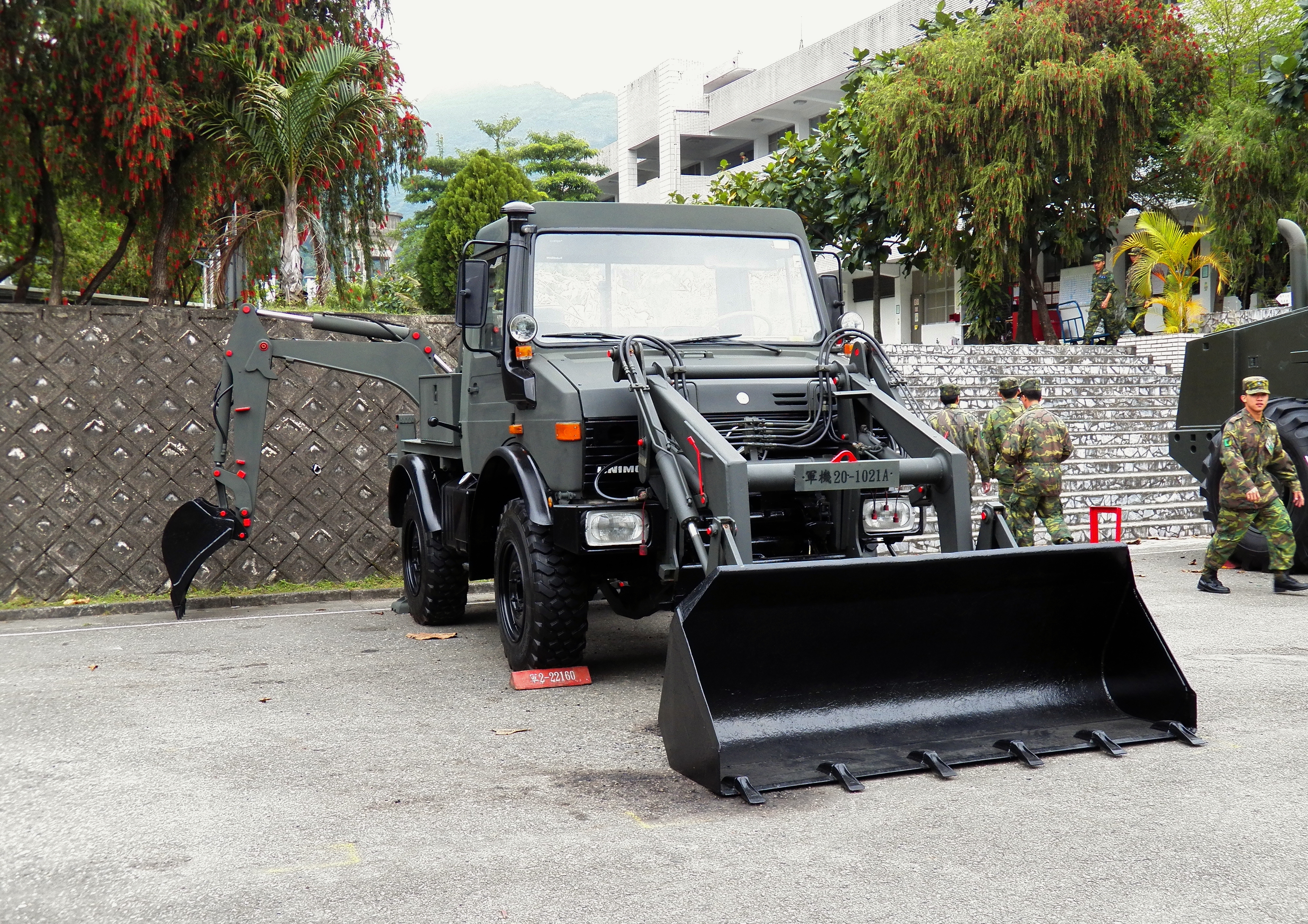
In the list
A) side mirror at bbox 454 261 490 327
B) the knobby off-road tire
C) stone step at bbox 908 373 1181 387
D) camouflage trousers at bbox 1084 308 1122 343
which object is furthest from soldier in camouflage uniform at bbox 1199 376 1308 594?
camouflage trousers at bbox 1084 308 1122 343

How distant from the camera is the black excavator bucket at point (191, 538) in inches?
355

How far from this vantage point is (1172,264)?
2206 cm

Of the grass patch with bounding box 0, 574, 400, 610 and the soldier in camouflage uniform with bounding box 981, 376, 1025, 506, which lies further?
the soldier in camouflage uniform with bounding box 981, 376, 1025, 506

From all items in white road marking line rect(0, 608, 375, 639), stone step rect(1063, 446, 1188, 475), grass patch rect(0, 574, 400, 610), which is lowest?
white road marking line rect(0, 608, 375, 639)

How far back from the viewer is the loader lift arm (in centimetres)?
902

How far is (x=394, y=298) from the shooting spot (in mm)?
34031

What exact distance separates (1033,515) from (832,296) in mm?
4177

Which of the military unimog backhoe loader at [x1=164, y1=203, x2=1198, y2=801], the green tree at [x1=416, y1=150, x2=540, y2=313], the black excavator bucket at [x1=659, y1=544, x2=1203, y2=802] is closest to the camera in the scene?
the black excavator bucket at [x1=659, y1=544, x2=1203, y2=802]

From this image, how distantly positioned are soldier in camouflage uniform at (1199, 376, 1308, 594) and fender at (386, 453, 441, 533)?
6298 millimetres

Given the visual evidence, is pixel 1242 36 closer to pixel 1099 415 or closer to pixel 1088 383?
→ pixel 1088 383

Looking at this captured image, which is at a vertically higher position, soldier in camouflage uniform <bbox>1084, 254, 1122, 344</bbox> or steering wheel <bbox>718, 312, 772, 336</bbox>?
soldier in camouflage uniform <bbox>1084, 254, 1122, 344</bbox>

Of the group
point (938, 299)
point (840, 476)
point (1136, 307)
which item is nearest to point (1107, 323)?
point (1136, 307)

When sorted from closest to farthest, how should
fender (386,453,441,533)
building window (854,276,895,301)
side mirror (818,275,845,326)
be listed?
side mirror (818,275,845,326) → fender (386,453,441,533) → building window (854,276,895,301)

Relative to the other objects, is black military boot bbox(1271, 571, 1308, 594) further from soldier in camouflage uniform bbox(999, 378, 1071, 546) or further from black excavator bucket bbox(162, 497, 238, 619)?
black excavator bucket bbox(162, 497, 238, 619)
